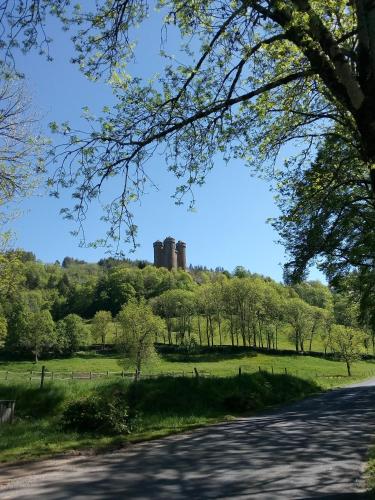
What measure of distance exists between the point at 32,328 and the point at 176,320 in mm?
31452

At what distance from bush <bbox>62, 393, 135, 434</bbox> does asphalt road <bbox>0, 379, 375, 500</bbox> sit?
5.88ft

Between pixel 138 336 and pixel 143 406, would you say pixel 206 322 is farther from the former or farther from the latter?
pixel 143 406

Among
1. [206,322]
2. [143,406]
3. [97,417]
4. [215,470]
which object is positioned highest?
[206,322]

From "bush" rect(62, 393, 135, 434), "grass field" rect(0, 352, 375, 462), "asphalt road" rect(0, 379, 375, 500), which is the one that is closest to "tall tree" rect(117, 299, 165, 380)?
"grass field" rect(0, 352, 375, 462)

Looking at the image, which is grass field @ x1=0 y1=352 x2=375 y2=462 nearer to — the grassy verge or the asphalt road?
the grassy verge

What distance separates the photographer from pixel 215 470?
9.62m

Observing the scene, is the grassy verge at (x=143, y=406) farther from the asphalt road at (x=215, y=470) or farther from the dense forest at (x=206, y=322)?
the dense forest at (x=206, y=322)

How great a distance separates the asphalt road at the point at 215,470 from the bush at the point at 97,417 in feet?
5.88

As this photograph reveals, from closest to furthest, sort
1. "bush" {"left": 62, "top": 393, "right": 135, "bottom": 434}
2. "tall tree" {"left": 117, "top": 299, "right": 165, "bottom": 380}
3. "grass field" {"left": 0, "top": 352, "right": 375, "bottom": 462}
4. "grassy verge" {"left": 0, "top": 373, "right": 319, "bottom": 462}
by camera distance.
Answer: "grassy verge" {"left": 0, "top": 373, "right": 319, "bottom": 462} → "grass field" {"left": 0, "top": 352, "right": 375, "bottom": 462} → "bush" {"left": 62, "top": 393, "right": 135, "bottom": 434} → "tall tree" {"left": 117, "top": 299, "right": 165, "bottom": 380}

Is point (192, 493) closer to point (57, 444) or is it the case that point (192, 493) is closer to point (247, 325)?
point (57, 444)

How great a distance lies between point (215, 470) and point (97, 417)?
6212 millimetres

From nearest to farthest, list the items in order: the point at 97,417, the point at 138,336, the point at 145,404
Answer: the point at 97,417 < the point at 145,404 < the point at 138,336

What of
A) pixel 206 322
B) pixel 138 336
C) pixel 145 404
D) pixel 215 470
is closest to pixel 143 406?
pixel 145 404

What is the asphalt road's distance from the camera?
7875 mm
